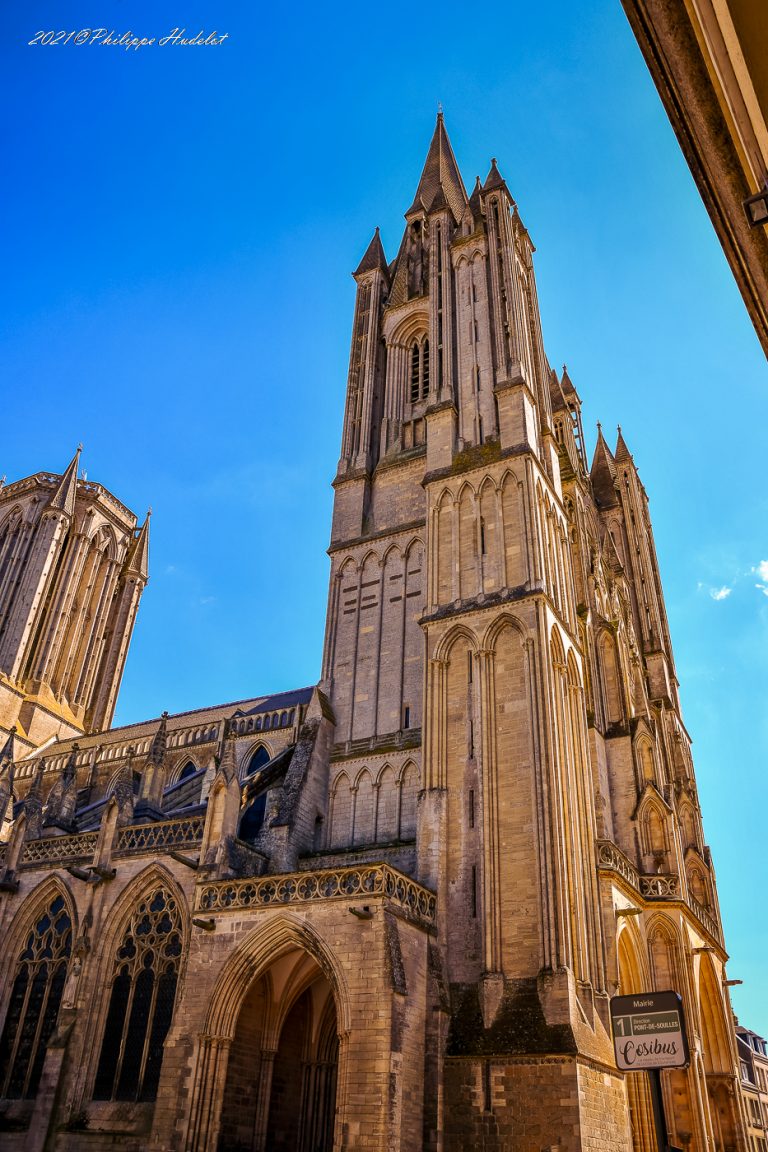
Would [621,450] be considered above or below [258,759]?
above

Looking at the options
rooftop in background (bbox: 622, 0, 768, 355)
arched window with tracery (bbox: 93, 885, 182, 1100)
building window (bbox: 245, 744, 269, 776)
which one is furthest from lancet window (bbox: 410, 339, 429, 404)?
rooftop in background (bbox: 622, 0, 768, 355)

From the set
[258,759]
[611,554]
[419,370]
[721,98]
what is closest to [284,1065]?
[258,759]

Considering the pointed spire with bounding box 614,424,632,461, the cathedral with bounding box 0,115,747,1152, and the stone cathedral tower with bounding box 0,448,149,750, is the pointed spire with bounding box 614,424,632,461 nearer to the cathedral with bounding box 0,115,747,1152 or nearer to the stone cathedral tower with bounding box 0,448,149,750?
the cathedral with bounding box 0,115,747,1152

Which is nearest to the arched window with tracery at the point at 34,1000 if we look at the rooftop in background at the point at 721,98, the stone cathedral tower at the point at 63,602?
the rooftop in background at the point at 721,98

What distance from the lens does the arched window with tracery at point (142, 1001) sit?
18406 millimetres

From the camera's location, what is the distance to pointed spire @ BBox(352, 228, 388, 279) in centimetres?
3392

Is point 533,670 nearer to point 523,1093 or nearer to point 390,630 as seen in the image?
point 390,630

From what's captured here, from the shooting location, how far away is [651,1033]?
504 cm

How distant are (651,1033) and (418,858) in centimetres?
1413

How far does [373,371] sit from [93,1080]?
879 inches

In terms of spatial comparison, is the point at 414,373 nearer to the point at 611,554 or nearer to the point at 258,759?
the point at 611,554

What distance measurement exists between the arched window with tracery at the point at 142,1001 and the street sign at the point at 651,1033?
15.7 meters

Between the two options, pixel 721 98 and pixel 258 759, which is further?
pixel 258 759

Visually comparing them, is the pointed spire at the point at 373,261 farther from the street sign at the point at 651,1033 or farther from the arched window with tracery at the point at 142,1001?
the street sign at the point at 651,1033
